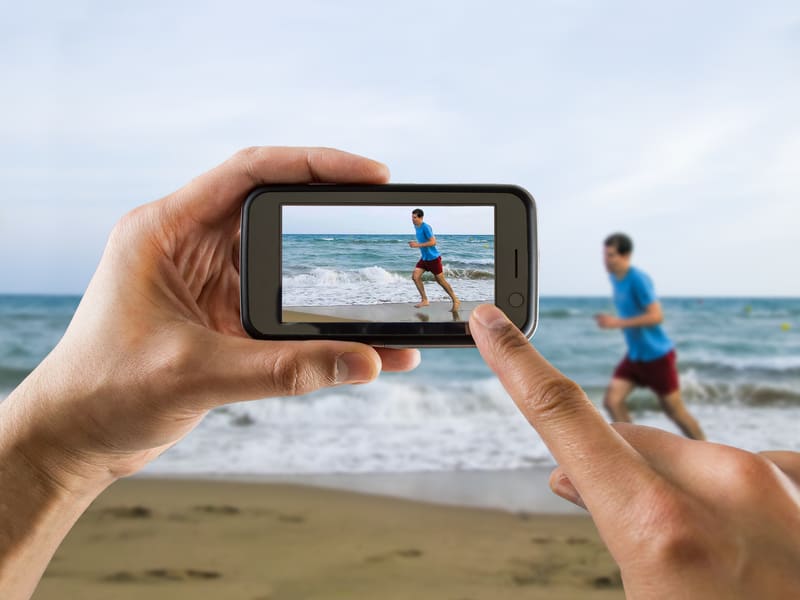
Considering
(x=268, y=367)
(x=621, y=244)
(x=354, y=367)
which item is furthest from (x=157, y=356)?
(x=621, y=244)

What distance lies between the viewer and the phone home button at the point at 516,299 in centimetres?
106

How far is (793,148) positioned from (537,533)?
881 centimetres

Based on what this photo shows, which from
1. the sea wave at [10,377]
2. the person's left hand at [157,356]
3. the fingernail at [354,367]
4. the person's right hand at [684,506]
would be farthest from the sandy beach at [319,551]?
the sea wave at [10,377]

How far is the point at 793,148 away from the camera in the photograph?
952 centimetres

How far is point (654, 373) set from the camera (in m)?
4.28

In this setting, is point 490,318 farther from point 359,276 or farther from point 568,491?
point 359,276

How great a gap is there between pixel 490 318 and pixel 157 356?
52 cm

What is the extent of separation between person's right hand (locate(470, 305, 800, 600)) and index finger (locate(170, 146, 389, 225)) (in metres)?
0.59

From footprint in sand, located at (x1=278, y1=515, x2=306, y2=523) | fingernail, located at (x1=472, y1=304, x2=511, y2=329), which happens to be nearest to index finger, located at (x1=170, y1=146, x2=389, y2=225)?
fingernail, located at (x1=472, y1=304, x2=511, y2=329)

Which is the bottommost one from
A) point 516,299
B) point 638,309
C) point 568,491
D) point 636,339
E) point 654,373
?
point 654,373

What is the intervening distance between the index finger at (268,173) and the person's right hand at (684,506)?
590mm

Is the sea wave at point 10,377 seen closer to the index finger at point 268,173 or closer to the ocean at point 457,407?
the ocean at point 457,407

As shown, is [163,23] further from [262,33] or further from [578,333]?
[578,333]

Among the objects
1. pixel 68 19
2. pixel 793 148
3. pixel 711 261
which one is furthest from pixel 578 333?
pixel 68 19
